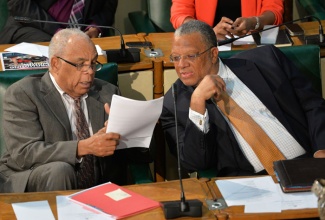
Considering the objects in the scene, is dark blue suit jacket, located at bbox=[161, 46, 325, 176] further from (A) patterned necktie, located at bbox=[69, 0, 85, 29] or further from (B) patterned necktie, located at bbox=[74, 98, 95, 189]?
(A) patterned necktie, located at bbox=[69, 0, 85, 29]

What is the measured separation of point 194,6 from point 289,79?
126cm

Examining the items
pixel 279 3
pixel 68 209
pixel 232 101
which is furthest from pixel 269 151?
pixel 279 3

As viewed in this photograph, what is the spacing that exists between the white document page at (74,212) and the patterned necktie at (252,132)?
94cm

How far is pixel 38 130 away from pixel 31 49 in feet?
2.79

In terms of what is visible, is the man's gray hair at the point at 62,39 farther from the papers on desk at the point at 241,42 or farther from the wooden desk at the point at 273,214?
the wooden desk at the point at 273,214

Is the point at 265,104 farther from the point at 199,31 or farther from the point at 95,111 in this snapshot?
the point at 95,111

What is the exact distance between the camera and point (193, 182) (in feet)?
10.3

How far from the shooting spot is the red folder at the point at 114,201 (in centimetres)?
289

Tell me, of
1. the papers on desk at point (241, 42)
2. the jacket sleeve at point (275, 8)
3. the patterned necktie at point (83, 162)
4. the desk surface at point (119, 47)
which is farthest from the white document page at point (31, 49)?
the jacket sleeve at point (275, 8)

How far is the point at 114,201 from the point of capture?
2.96 m

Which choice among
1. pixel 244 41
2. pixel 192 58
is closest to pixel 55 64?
pixel 192 58

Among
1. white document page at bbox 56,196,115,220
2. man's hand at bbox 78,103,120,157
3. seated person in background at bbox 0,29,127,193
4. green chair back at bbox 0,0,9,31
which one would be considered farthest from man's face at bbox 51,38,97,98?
green chair back at bbox 0,0,9,31

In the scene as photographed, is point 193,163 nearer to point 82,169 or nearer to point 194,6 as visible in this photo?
point 82,169

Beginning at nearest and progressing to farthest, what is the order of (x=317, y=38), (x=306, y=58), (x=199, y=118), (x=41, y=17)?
1. (x=199, y=118)
2. (x=306, y=58)
3. (x=317, y=38)
4. (x=41, y=17)
